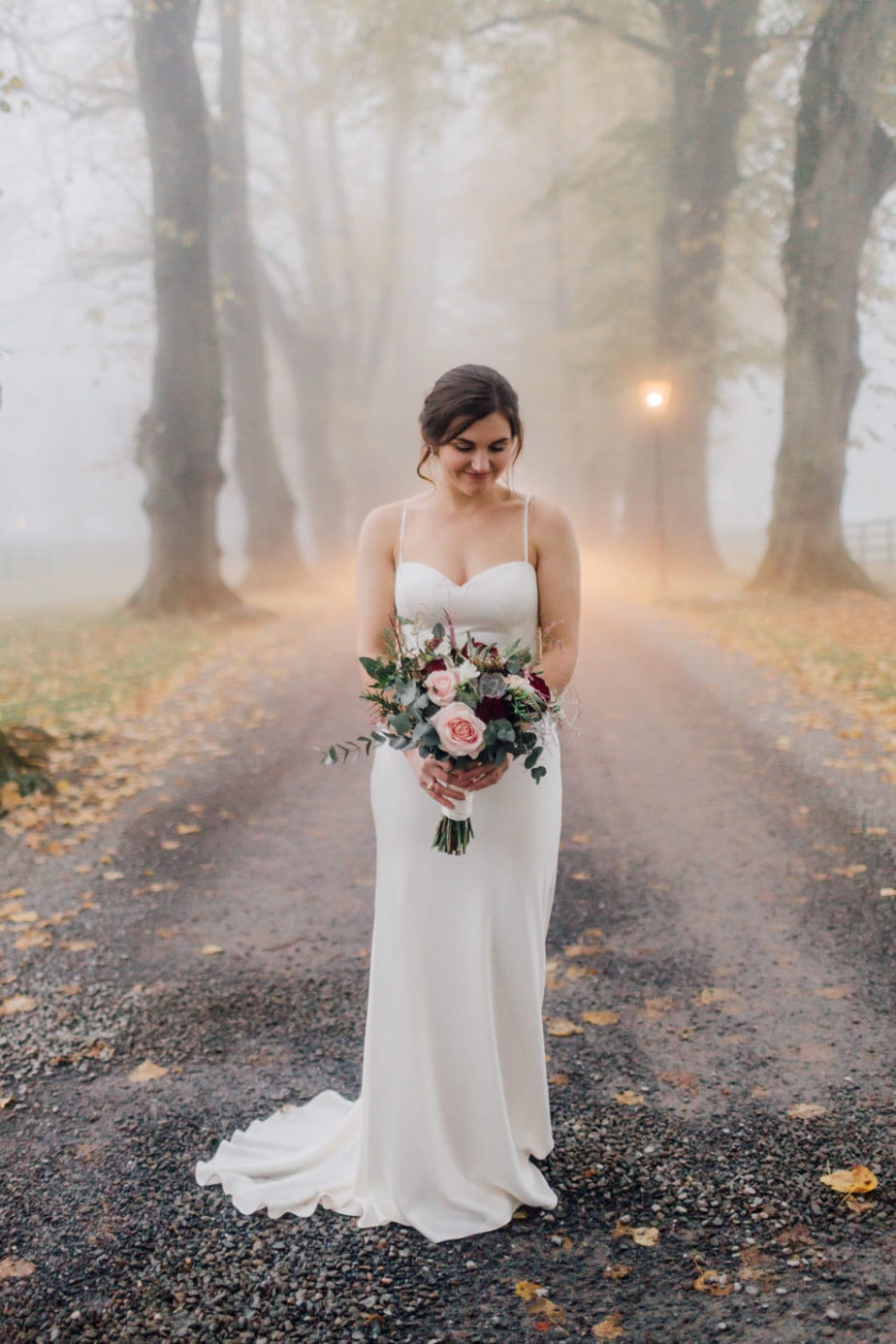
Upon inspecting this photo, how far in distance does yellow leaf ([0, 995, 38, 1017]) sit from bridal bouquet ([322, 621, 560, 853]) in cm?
236

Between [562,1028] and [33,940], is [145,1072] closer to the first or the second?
[33,940]

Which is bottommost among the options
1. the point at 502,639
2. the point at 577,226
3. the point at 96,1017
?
the point at 96,1017

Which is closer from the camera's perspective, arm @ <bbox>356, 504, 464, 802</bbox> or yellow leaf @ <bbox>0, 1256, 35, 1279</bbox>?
yellow leaf @ <bbox>0, 1256, 35, 1279</bbox>

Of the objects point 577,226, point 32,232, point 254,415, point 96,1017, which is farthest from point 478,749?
point 577,226

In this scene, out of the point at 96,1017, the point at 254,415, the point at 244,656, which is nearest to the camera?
the point at 96,1017

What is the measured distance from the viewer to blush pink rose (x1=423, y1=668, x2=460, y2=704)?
9.14 feet

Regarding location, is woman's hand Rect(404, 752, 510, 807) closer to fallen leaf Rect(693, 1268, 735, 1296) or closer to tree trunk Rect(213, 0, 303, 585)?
fallen leaf Rect(693, 1268, 735, 1296)

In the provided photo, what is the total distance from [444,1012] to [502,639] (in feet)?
3.86

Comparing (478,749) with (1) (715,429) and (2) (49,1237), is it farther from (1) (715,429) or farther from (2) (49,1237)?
(1) (715,429)

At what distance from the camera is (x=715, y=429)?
38.3 m

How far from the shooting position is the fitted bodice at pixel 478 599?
127 inches

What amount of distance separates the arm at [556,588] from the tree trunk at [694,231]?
1734 cm

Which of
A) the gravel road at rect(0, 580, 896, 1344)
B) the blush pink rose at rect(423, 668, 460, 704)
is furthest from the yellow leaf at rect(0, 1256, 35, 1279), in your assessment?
the blush pink rose at rect(423, 668, 460, 704)

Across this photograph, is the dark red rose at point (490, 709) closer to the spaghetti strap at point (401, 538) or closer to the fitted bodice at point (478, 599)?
the fitted bodice at point (478, 599)
